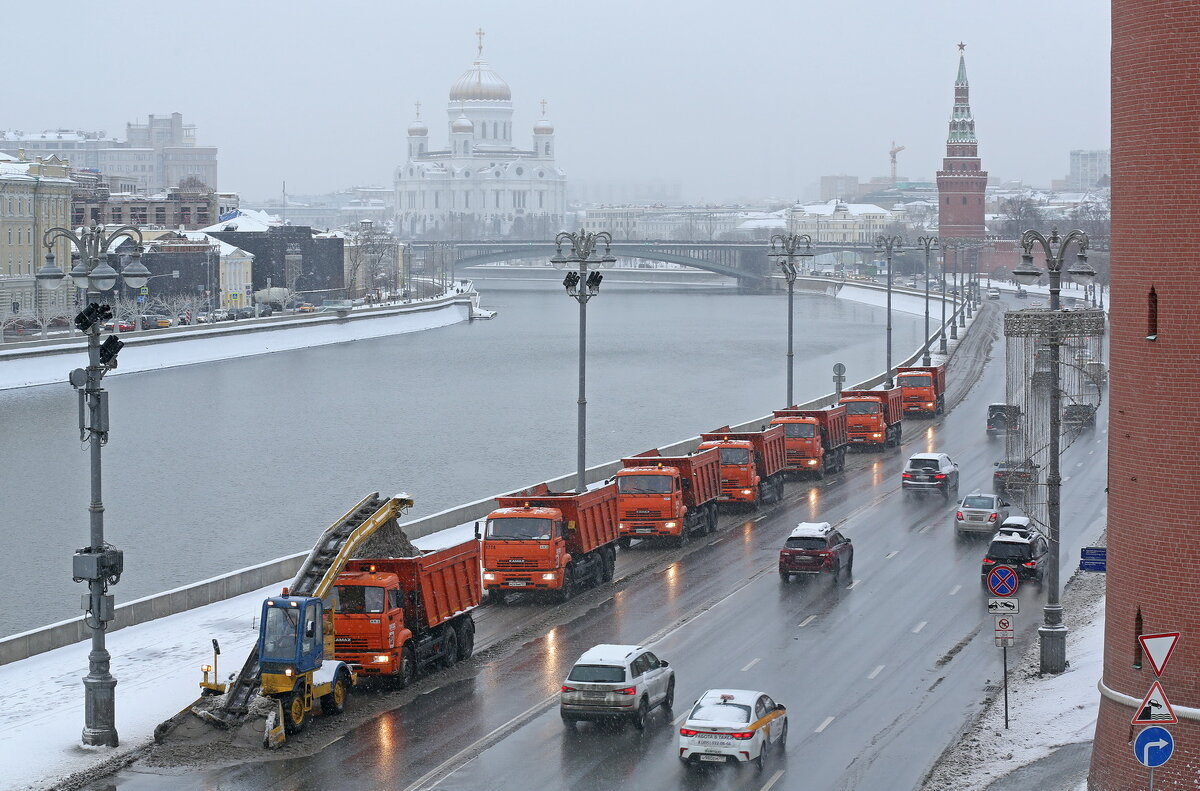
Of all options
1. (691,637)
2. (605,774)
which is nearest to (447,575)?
(691,637)

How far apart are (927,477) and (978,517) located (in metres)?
6.18

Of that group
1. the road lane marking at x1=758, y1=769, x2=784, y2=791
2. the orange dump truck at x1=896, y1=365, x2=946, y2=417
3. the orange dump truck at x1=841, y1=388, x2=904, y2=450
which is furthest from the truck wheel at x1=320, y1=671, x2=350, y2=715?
the orange dump truck at x1=896, y1=365, x2=946, y2=417

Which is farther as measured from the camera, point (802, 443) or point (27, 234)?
point (27, 234)

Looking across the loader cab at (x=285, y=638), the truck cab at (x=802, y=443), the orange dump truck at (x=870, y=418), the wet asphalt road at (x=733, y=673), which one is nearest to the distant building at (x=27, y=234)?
the orange dump truck at (x=870, y=418)

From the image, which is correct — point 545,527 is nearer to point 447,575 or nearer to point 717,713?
point 447,575

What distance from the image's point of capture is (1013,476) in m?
37.2

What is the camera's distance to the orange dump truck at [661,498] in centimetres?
3488

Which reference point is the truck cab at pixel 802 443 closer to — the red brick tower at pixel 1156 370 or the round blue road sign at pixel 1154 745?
the red brick tower at pixel 1156 370

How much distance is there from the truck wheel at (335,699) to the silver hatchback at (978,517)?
1784cm

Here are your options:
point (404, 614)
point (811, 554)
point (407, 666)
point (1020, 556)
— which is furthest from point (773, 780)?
point (1020, 556)

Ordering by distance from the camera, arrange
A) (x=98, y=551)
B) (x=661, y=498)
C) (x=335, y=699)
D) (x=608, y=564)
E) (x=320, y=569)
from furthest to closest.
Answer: (x=661, y=498) < (x=608, y=564) < (x=320, y=569) < (x=335, y=699) < (x=98, y=551)

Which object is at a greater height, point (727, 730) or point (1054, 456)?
point (1054, 456)

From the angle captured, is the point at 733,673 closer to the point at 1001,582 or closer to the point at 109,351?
the point at 1001,582

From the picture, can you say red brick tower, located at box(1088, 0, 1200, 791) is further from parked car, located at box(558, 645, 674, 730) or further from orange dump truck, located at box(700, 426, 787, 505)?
orange dump truck, located at box(700, 426, 787, 505)
